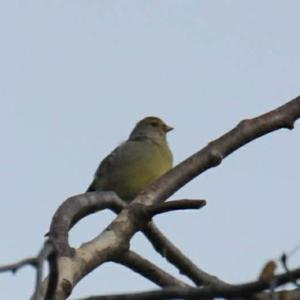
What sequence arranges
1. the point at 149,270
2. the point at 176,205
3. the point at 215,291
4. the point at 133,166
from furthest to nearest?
1. the point at 133,166
2. the point at 149,270
3. the point at 176,205
4. the point at 215,291

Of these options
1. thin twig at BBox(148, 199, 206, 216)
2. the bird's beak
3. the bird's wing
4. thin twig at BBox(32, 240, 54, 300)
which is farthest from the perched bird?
thin twig at BBox(32, 240, 54, 300)

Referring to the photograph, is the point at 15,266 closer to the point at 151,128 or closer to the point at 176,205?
the point at 176,205

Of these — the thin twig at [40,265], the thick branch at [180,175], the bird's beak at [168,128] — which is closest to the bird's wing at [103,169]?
the bird's beak at [168,128]

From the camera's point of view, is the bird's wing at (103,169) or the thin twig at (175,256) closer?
the thin twig at (175,256)

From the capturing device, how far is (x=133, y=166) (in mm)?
8789

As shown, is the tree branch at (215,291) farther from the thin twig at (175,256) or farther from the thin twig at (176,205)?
the thin twig at (175,256)

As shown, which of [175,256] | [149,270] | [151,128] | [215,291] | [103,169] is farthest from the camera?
[151,128]

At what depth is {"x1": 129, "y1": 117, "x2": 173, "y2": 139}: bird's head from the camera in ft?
32.5

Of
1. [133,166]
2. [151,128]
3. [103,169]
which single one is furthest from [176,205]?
[151,128]

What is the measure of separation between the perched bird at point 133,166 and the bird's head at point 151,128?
0.17m

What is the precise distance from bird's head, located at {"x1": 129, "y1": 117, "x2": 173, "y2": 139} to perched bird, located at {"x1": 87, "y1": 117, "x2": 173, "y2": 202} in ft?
0.57

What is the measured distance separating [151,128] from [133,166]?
1.34 m

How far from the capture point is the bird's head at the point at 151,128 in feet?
32.5

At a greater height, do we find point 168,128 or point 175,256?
point 168,128
